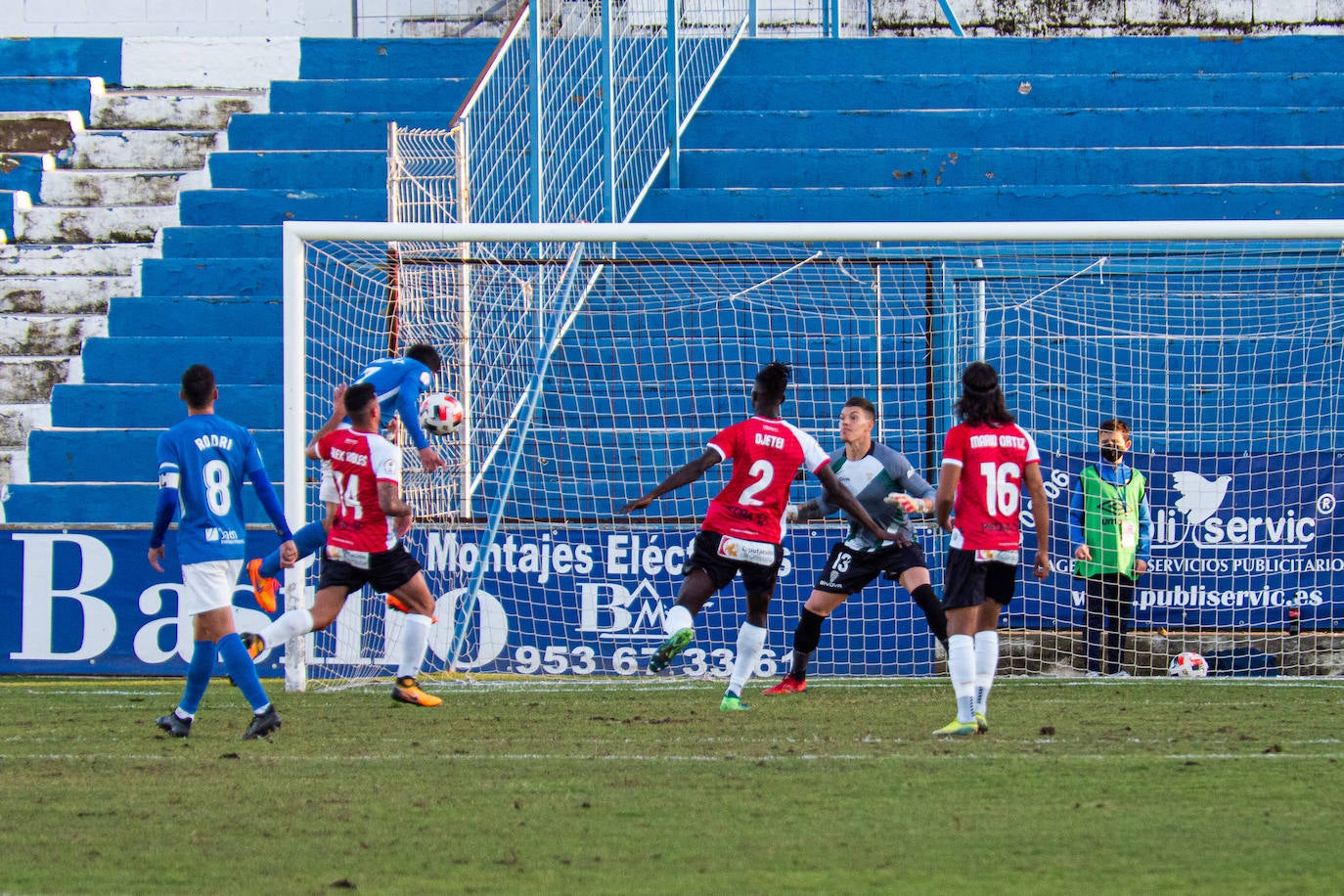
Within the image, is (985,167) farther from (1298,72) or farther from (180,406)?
(180,406)

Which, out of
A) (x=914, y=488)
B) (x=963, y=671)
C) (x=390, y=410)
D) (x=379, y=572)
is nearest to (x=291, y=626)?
(x=379, y=572)

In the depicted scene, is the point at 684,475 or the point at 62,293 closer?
the point at 684,475

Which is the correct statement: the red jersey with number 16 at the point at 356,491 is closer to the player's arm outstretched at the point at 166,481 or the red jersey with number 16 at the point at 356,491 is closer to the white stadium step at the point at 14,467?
the player's arm outstretched at the point at 166,481

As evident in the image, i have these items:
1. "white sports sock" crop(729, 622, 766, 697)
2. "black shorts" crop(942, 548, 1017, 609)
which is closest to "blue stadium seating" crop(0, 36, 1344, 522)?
"white sports sock" crop(729, 622, 766, 697)

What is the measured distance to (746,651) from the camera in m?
9.49

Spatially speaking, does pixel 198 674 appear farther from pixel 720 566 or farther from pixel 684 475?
pixel 720 566

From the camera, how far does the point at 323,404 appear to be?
1270 cm

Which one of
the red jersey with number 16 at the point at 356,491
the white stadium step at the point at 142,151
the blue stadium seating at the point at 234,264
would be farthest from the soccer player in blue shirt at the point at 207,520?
the white stadium step at the point at 142,151

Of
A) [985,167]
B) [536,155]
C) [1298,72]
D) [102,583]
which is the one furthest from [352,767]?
[1298,72]

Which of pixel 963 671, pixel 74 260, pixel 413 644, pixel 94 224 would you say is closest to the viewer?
pixel 963 671

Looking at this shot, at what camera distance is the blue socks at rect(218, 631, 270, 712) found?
792cm

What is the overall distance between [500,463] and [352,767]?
20.8 ft

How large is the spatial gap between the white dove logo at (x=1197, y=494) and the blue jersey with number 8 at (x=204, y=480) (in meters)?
7.18

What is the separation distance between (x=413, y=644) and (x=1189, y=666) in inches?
226
